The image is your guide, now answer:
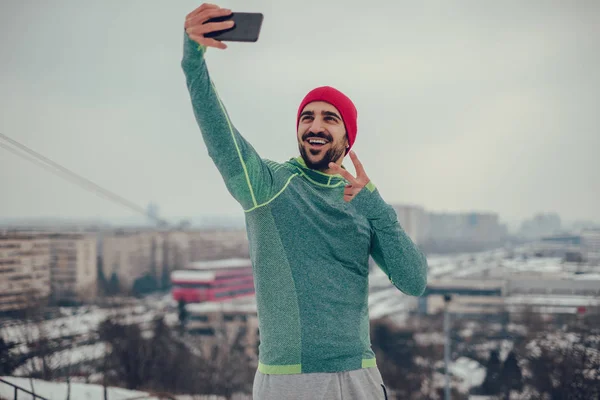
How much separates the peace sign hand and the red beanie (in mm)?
100

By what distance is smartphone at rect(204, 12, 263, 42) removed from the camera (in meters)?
0.83

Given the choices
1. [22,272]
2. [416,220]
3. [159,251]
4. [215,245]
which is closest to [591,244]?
[22,272]

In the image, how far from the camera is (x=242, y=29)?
0.84m

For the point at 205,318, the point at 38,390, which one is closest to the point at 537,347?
the point at 38,390

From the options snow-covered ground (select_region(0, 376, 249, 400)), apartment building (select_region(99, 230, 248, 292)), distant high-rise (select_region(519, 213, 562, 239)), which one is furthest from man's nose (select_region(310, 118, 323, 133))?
distant high-rise (select_region(519, 213, 562, 239))

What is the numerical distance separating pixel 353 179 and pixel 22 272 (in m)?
7.99

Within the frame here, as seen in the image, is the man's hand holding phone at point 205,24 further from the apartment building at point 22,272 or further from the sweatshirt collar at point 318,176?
the apartment building at point 22,272

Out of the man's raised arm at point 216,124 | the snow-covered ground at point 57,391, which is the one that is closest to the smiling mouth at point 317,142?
the man's raised arm at point 216,124

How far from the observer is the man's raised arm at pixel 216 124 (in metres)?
0.82

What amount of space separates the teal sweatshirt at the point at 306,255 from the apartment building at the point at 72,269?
9.39m

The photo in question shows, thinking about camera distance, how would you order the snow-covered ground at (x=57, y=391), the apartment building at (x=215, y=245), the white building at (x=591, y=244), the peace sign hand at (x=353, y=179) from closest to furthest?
the peace sign hand at (x=353, y=179)
the snow-covered ground at (x=57, y=391)
the white building at (x=591, y=244)
the apartment building at (x=215, y=245)

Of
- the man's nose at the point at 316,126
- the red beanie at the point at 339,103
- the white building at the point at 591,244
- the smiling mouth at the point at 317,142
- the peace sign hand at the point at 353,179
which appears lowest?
the white building at the point at 591,244

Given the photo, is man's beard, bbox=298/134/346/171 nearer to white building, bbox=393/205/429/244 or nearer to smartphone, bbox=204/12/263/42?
smartphone, bbox=204/12/263/42

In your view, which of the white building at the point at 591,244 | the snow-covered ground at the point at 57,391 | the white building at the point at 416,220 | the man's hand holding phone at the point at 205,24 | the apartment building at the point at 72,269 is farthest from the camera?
the white building at the point at 416,220
